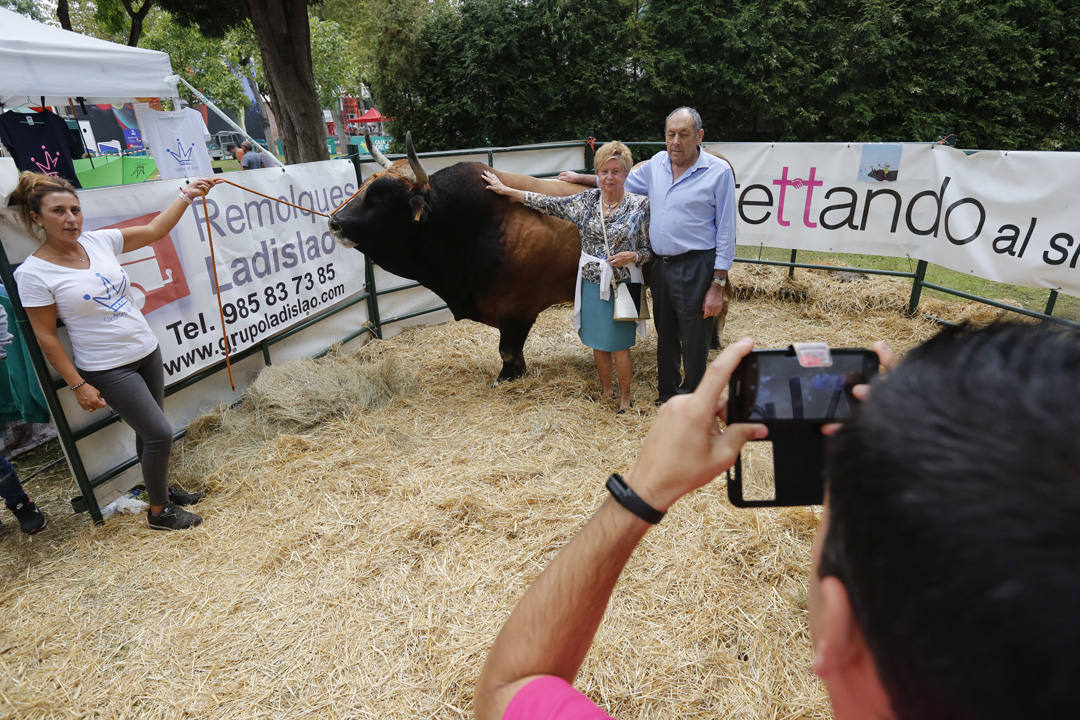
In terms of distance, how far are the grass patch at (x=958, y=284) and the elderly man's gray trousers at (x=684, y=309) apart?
3076 millimetres

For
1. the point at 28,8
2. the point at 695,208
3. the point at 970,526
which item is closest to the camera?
the point at 970,526

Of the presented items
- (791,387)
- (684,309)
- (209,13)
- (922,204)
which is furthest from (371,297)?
(209,13)

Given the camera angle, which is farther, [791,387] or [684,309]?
[684,309]

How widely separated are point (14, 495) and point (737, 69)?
12.5m

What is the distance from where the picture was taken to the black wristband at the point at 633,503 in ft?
3.11

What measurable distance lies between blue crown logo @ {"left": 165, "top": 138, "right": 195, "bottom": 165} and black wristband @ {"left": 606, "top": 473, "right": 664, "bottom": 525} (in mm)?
8932

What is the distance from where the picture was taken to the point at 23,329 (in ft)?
9.64

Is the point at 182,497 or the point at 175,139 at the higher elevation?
the point at 175,139

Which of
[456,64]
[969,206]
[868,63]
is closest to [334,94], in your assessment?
[456,64]

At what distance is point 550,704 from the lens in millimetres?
854

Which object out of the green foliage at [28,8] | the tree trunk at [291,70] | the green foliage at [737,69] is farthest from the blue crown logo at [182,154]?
the green foliage at [28,8]

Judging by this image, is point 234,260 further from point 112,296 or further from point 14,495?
point 14,495

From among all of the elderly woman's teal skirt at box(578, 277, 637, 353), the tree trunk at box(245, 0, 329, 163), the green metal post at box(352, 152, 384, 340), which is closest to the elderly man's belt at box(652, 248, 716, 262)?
the elderly woman's teal skirt at box(578, 277, 637, 353)

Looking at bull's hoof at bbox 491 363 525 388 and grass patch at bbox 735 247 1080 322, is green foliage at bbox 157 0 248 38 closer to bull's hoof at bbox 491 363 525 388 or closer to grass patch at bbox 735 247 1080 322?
bull's hoof at bbox 491 363 525 388
